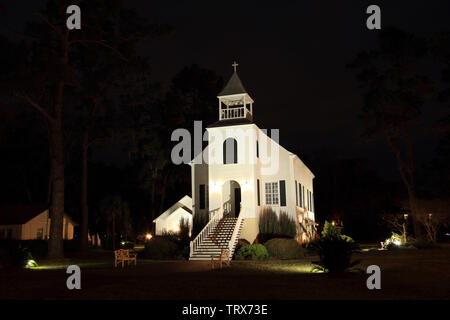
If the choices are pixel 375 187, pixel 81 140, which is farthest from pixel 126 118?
pixel 375 187

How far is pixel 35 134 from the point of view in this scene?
48.2 metres

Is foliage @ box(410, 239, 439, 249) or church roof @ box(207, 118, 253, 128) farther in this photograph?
church roof @ box(207, 118, 253, 128)

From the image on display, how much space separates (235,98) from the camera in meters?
28.8

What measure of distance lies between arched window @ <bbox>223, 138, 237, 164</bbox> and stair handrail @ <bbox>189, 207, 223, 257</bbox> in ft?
10.5

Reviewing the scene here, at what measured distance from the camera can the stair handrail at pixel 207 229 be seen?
74.6 ft

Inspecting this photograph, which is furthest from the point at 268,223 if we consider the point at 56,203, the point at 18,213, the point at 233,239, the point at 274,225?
the point at 18,213

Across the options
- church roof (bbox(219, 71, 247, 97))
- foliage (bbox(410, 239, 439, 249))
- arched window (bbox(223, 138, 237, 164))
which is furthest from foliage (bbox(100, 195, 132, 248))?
foliage (bbox(410, 239, 439, 249))

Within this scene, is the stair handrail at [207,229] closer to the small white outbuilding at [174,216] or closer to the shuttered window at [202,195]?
the shuttered window at [202,195]

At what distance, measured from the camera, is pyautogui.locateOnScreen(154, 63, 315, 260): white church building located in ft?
86.2

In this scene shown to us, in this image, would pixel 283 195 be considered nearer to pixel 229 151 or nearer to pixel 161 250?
pixel 229 151

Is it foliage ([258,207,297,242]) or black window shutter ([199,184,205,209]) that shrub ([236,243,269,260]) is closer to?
foliage ([258,207,297,242])

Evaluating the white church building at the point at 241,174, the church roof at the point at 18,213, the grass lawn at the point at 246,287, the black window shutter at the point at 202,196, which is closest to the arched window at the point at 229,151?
the white church building at the point at 241,174

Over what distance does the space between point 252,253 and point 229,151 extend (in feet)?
24.5
